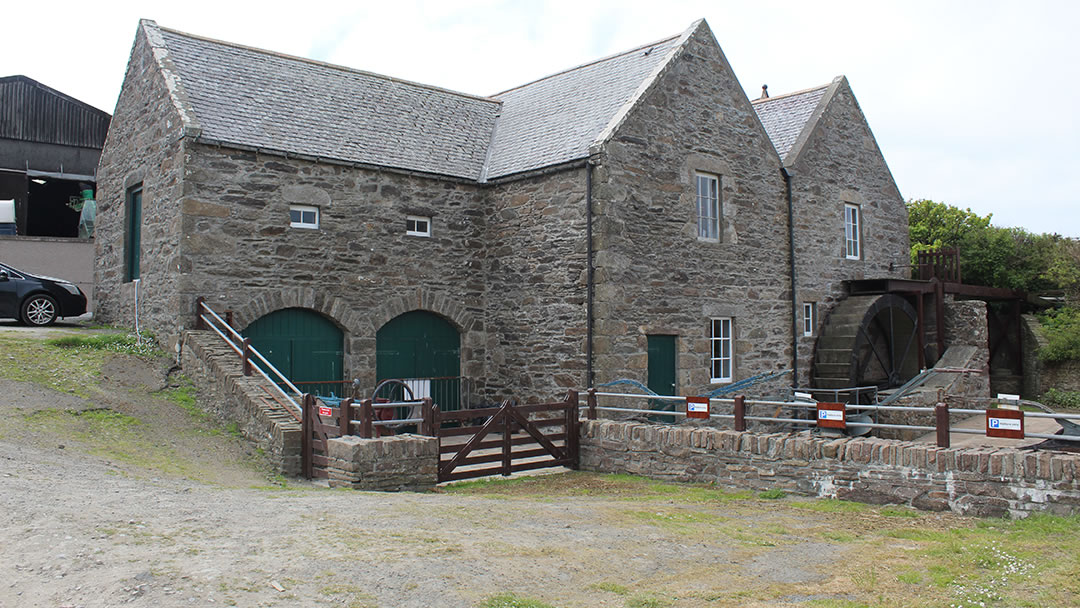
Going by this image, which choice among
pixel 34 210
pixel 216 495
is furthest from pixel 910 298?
pixel 34 210

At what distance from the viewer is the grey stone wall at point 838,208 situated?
64.0 ft

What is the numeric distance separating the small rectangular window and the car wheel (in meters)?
1.47

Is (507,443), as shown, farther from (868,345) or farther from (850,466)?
(868,345)

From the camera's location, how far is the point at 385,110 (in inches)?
690

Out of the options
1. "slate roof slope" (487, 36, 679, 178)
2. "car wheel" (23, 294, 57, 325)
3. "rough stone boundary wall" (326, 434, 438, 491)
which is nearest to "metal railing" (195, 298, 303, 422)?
"rough stone boundary wall" (326, 434, 438, 491)

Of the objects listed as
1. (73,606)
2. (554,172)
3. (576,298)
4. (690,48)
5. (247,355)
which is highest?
(690,48)

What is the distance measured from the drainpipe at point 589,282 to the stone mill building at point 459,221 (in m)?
0.05

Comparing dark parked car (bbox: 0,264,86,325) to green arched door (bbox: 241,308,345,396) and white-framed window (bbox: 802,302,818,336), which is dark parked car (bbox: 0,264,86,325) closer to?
green arched door (bbox: 241,308,345,396)

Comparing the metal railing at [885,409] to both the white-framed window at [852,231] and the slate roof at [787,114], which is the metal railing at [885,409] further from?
the slate roof at [787,114]

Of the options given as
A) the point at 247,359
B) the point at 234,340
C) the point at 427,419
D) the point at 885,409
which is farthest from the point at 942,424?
the point at 234,340

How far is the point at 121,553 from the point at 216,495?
254 cm

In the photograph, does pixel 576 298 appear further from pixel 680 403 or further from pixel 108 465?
pixel 108 465

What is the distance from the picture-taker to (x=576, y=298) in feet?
50.6

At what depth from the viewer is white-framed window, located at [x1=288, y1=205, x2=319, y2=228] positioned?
49.4ft
